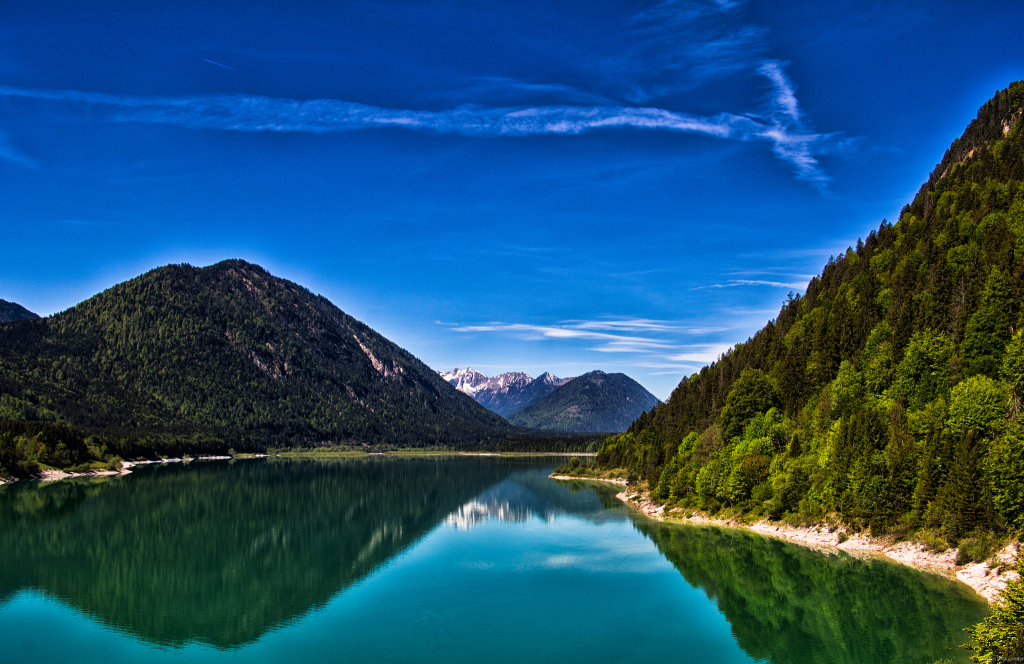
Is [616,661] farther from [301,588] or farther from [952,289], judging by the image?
[952,289]

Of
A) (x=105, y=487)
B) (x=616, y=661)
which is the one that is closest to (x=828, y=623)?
(x=616, y=661)

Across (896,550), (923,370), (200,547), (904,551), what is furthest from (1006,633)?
(200,547)

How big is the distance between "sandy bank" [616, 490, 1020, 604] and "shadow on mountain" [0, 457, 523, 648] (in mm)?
41794

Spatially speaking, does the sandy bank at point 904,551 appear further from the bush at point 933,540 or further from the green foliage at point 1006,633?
the green foliage at point 1006,633

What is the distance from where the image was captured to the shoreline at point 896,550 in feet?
151

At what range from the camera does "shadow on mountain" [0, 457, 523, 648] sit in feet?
162

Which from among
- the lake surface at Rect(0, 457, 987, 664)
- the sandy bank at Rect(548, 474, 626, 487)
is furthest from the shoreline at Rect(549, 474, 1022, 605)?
the sandy bank at Rect(548, 474, 626, 487)

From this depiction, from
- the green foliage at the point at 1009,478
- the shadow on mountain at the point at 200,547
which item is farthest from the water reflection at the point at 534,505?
the green foliage at the point at 1009,478

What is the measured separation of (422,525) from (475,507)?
24.4 m

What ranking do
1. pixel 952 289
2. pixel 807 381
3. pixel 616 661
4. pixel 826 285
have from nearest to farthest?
pixel 616 661, pixel 952 289, pixel 807 381, pixel 826 285

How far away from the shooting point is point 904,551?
2212 inches

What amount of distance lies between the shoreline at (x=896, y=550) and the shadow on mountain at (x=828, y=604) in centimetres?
97

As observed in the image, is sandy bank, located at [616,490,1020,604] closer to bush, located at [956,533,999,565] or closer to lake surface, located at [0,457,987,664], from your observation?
bush, located at [956,533,999,565]

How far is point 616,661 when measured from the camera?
124 feet
